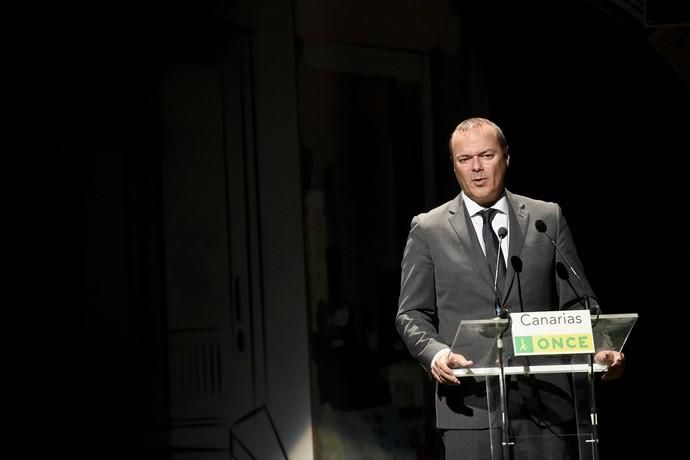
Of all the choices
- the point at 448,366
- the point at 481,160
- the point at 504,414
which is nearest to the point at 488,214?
the point at 481,160

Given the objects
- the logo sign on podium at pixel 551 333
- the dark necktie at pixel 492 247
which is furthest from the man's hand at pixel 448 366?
the dark necktie at pixel 492 247

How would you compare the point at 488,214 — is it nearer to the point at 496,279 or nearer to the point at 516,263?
the point at 516,263

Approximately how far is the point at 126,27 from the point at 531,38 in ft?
6.13

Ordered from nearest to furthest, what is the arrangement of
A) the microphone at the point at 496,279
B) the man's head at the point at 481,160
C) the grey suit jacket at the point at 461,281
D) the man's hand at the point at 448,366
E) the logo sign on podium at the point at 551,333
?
the logo sign on podium at the point at 551,333 → the man's hand at the point at 448,366 → the microphone at the point at 496,279 → the grey suit jacket at the point at 461,281 → the man's head at the point at 481,160

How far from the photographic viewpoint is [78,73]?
4.43 meters

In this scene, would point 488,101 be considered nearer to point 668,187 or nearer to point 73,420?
point 668,187

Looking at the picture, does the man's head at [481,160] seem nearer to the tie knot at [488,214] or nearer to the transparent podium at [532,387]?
the tie knot at [488,214]

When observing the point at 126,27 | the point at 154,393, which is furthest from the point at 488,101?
the point at 154,393

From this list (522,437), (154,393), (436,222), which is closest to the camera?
(522,437)

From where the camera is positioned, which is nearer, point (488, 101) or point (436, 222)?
point (436, 222)

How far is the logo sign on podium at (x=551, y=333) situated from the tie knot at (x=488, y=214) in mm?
513

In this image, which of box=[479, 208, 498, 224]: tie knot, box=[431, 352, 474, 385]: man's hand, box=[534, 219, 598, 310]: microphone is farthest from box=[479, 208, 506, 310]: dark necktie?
box=[431, 352, 474, 385]: man's hand

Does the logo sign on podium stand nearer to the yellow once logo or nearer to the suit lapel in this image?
the yellow once logo

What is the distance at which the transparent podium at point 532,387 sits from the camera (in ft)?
7.16
